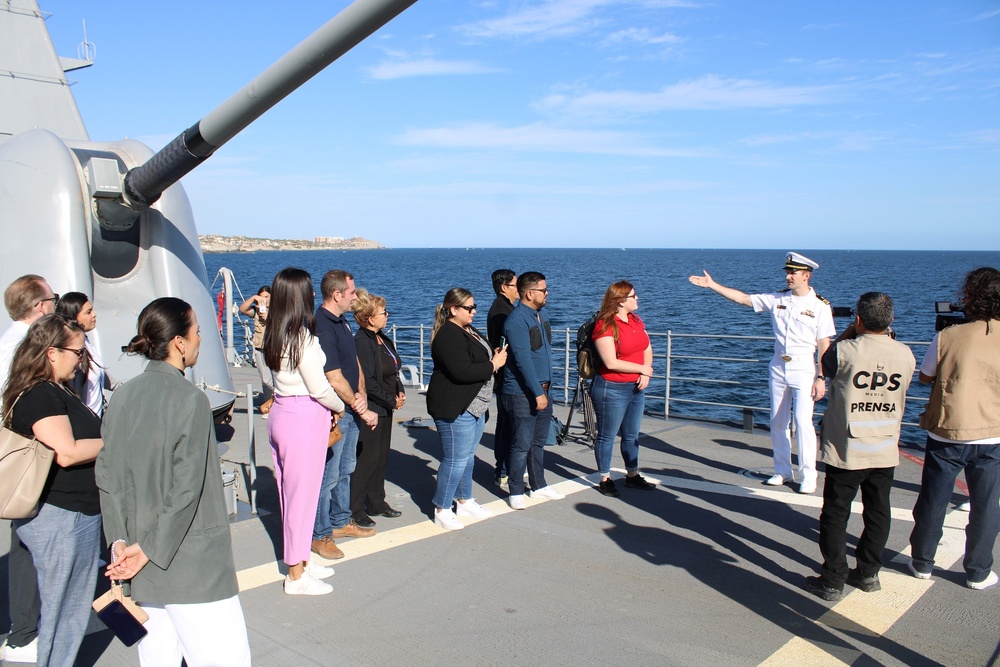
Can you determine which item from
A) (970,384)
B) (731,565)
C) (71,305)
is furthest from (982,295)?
(71,305)

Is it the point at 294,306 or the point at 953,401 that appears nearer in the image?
the point at 294,306

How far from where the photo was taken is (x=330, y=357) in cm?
500

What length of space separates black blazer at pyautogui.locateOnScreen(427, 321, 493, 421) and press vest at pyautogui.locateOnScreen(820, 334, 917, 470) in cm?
240

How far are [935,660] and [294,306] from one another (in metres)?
3.77

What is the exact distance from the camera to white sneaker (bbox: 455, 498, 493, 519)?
6105 millimetres

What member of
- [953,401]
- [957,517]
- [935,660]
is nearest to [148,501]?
[935,660]

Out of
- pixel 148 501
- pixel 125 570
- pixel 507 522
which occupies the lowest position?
pixel 507 522

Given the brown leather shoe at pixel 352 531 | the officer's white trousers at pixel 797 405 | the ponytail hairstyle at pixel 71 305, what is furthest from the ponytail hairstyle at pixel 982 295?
the ponytail hairstyle at pixel 71 305

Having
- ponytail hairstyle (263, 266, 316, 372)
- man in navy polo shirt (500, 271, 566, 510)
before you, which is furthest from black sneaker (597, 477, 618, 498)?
ponytail hairstyle (263, 266, 316, 372)

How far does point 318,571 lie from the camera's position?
4.81m

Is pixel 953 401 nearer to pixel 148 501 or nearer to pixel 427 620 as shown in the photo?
pixel 427 620

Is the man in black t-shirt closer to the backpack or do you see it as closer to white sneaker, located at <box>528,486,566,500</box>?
white sneaker, located at <box>528,486,566,500</box>

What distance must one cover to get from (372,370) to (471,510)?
136 cm

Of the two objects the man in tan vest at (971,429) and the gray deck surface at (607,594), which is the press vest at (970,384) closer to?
the man in tan vest at (971,429)
